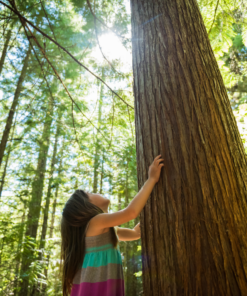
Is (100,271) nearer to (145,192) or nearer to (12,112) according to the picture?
(145,192)

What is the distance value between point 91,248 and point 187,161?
→ 1198 mm

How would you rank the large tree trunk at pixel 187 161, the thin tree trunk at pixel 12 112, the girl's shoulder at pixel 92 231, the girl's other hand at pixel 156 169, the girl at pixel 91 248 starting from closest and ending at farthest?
the large tree trunk at pixel 187 161 < the girl's other hand at pixel 156 169 < the girl at pixel 91 248 < the girl's shoulder at pixel 92 231 < the thin tree trunk at pixel 12 112

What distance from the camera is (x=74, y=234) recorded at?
1901 millimetres

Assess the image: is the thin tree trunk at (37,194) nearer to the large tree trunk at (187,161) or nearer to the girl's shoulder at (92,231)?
the girl's shoulder at (92,231)

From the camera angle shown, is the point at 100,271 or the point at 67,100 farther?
the point at 67,100

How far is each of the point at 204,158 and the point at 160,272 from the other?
26.2 inches

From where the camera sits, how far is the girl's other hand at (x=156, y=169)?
→ 4.15ft

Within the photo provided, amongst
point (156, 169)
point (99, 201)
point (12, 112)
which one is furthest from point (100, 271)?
point (12, 112)

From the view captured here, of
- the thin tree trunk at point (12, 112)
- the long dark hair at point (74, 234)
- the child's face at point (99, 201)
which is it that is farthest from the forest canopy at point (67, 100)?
the long dark hair at point (74, 234)

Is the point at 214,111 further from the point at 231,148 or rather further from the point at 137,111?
the point at 137,111

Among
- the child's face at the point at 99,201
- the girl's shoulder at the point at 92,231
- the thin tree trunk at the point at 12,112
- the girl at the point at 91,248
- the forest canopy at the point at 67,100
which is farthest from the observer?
the thin tree trunk at the point at 12,112

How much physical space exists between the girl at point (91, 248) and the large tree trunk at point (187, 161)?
297 mm

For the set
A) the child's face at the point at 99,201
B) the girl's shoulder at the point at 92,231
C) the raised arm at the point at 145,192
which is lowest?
the girl's shoulder at the point at 92,231

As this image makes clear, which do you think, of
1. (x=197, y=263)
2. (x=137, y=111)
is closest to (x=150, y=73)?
(x=137, y=111)
